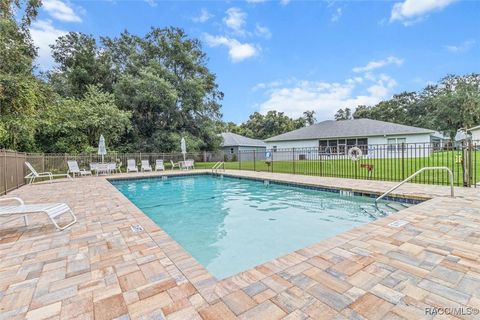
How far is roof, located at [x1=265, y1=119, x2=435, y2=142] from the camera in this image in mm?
20438

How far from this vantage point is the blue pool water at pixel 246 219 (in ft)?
13.2

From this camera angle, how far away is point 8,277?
2346 millimetres

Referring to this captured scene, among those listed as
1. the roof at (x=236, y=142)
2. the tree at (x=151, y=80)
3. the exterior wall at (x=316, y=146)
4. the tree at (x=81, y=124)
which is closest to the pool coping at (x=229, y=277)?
the exterior wall at (x=316, y=146)

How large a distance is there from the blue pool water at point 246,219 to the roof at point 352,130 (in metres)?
15.4

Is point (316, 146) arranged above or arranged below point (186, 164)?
above

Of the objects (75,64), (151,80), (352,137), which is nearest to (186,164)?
(151,80)

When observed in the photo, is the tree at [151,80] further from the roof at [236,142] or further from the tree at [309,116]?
the tree at [309,116]

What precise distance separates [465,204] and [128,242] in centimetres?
596

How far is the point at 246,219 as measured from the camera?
5.81 meters

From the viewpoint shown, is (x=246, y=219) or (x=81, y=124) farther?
(x=81, y=124)

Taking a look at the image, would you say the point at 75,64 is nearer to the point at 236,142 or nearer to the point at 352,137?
the point at 236,142

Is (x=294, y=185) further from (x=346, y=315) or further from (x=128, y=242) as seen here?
(x=346, y=315)

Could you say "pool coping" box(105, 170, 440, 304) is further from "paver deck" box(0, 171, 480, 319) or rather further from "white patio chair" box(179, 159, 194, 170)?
"white patio chair" box(179, 159, 194, 170)

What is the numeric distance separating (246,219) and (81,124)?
48.6 ft
